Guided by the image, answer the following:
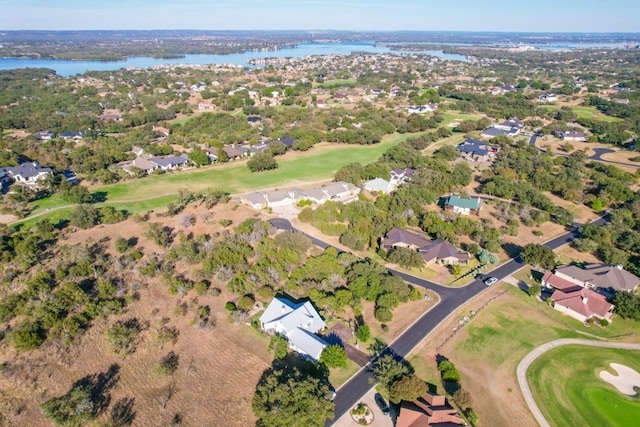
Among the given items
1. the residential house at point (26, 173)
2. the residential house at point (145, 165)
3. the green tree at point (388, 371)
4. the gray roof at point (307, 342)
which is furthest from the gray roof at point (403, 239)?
the residential house at point (26, 173)

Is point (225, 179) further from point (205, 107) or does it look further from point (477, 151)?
point (205, 107)

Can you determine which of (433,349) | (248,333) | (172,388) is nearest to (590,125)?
(433,349)

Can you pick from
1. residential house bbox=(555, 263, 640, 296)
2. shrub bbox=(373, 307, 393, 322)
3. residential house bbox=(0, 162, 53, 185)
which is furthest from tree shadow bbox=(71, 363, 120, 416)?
residential house bbox=(0, 162, 53, 185)

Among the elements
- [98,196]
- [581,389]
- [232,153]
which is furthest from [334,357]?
[232,153]

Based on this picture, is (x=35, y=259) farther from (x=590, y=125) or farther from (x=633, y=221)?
(x=590, y=125)

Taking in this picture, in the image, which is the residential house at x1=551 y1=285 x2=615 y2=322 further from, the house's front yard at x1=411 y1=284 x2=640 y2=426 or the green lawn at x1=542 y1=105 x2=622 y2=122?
the green lawn at x1=542 y1=105 x2=622 y2=122

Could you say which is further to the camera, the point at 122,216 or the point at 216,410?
the point at 122,216
